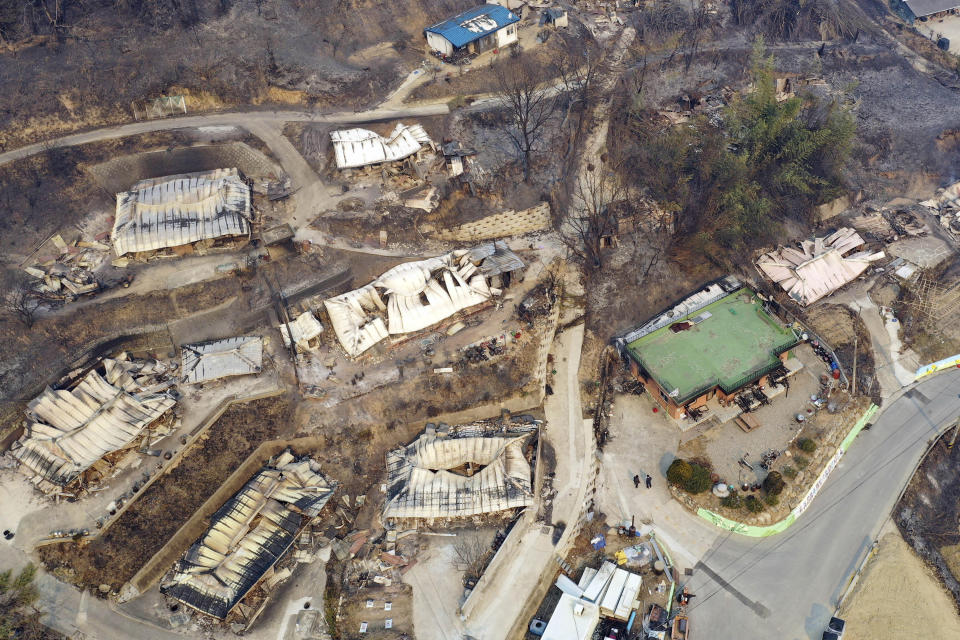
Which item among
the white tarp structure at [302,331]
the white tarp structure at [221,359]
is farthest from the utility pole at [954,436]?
the white tarp structure at [221,359]

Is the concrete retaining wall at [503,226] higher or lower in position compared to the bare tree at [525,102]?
lower

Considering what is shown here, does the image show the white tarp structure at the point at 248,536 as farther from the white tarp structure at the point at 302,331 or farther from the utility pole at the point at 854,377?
the utility pole at the point at 854,377

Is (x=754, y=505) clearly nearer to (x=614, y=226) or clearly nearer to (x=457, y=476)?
(x=457, y=476)

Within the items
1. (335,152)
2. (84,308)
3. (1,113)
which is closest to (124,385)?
(84,308)

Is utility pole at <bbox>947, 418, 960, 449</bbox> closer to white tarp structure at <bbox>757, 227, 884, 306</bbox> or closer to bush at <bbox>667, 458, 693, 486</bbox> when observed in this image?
white tarp structure at <bbox>757, 227, 884, 306</bbox>

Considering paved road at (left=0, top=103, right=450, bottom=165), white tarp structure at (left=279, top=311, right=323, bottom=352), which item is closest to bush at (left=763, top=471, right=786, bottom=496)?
white tarp structure at (left=279, top=311, right=323, bottom=352)

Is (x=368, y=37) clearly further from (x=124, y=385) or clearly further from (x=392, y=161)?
(x=124, y=385)

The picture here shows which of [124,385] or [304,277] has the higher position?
→ [304,277]

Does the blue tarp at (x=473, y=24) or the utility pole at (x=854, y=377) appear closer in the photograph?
the utility pole at (x=854, y=377)
